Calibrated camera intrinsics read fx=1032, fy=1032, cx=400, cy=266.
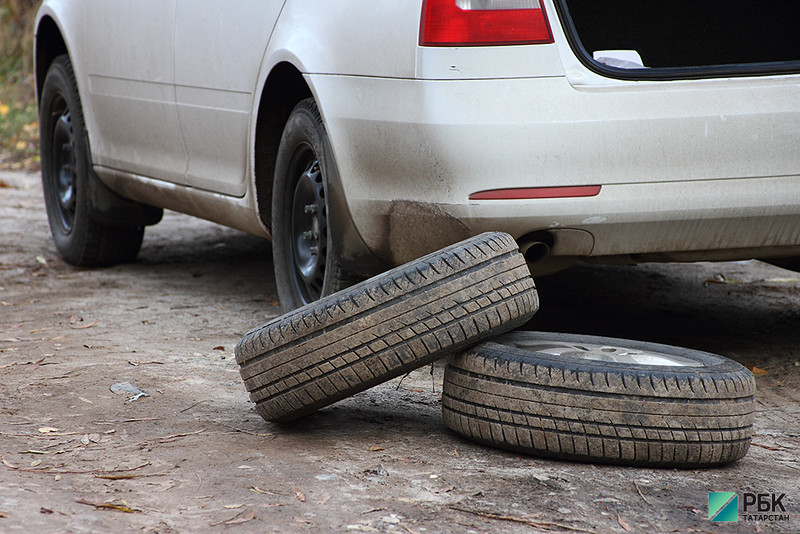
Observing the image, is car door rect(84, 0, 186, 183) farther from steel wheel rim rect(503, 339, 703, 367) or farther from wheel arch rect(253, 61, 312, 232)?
steel wheel rim rect(503, 339, 703, 367)

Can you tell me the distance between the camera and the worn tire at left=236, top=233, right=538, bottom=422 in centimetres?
280

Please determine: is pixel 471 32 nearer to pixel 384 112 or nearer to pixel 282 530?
pixel 384 112

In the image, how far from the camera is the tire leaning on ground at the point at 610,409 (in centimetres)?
272

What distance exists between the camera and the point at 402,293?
2.80 meters

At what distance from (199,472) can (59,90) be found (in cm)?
374

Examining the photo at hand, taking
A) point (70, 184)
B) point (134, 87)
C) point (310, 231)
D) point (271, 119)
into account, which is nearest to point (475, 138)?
point (310, 231)

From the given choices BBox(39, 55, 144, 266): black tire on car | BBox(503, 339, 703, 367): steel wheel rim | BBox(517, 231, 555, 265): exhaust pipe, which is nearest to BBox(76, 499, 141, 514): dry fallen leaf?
BBox(503, 339, 703, 367): steel wheel rim

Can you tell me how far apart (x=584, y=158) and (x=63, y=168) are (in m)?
3.83

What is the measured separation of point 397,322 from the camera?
279cm

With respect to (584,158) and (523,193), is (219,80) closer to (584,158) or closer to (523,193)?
(523,193)

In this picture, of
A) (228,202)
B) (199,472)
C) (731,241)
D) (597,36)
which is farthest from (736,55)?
(199,472)

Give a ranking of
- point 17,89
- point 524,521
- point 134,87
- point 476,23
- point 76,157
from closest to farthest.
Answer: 1. point 524,521
2. point 476,23
3. point 134,87
4. point 76,157
5. point 17,89

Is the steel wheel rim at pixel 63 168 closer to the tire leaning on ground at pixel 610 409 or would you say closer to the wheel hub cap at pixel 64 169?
the wheel hub cap at pixel 64 169

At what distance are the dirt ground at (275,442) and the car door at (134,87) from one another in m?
0.70
